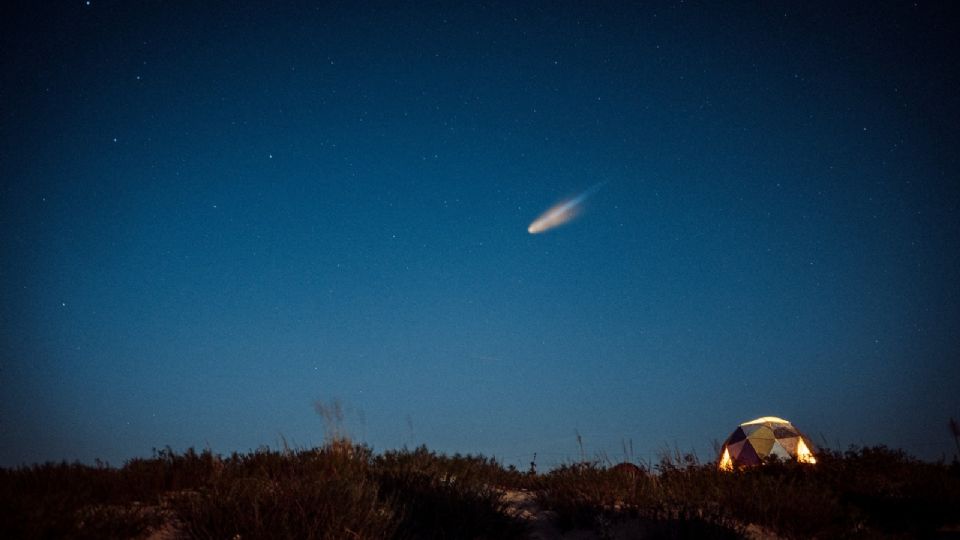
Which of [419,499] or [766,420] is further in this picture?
[766,420]

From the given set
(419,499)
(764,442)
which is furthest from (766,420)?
(419,499)

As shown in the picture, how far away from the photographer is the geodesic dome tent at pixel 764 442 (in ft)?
38.8

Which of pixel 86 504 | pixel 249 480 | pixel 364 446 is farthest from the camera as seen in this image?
pixel 364 446

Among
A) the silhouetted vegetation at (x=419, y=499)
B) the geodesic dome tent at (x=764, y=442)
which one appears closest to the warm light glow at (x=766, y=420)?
the geodesic dome tent at (x=764, y=442)

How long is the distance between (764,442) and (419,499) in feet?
34.1

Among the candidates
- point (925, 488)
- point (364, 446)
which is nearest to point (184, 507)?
point (364, 446)

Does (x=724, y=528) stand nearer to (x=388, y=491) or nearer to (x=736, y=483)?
(x=736, y=483)

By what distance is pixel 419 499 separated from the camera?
4.94 metres

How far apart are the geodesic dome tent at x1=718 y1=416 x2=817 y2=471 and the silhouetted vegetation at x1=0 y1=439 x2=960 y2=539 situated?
3526 mm

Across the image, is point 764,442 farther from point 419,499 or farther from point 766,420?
point 419,499

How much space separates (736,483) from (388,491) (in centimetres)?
478

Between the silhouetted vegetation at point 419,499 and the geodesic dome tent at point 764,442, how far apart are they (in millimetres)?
3526

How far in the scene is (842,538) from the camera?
5.54 metres

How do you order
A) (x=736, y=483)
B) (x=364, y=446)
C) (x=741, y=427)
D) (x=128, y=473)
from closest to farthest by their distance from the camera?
(x=128, y=473)
(x=364, y=446)
(x=736, y=483)
(x=741, y=427)
